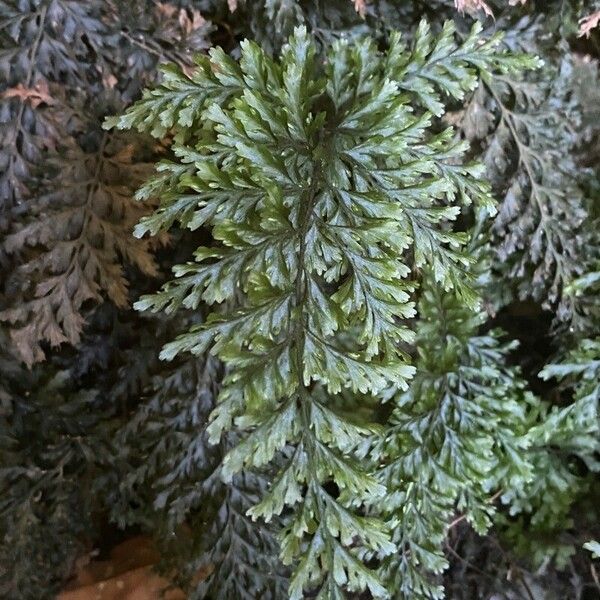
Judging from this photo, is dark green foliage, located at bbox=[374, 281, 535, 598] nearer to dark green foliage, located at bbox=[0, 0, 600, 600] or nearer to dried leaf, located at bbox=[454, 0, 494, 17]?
dark green foliage, located at bbox=[0, 0, 600, 600]

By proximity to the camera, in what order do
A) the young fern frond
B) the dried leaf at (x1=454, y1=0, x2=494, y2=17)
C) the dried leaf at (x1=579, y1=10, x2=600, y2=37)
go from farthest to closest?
the dried leaf at (x1=579, y1=10, x2=600, y2=37) → the dried leaf at (x1=454, y1=0, x2=494, y2=17) → the young fern frond

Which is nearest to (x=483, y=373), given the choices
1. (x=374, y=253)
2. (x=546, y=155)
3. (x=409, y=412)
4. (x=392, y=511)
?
(x=409, y=412)

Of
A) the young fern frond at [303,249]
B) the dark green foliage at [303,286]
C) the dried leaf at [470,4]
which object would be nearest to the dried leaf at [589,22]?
the dark green foliage at [303,286]

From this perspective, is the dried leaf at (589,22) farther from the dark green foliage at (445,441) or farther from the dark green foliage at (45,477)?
the dark green foliage at (45,477)

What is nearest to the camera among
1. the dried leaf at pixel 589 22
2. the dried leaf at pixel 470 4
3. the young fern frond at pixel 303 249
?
the young fern frond at pixel 303 249

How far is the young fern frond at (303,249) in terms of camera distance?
82 cm

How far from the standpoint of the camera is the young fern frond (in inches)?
32.3

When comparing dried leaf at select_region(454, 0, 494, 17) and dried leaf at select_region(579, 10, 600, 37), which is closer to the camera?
dried leaf at select_region(454, 0, 494, 17)

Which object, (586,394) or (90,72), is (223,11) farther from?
(586,394)

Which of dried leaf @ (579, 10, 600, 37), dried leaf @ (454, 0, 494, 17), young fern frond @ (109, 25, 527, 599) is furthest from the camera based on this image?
dried leaf @ (579, 10, 600, 37)

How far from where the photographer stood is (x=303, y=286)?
85 cm

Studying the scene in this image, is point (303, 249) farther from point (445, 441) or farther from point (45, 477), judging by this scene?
point (45, 477)

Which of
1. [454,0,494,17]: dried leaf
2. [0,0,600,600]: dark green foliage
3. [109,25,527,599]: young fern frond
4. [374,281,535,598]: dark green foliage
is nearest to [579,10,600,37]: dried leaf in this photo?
[0,0,600,600]: dark green foliage

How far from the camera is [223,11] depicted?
4.21 feet
